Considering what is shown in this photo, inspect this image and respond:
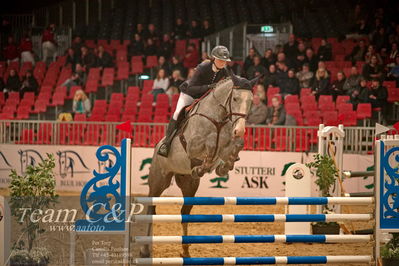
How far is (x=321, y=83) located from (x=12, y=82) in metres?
7.27

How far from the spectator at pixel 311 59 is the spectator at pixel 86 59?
5154mm

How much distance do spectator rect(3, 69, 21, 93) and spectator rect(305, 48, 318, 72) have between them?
264 inches

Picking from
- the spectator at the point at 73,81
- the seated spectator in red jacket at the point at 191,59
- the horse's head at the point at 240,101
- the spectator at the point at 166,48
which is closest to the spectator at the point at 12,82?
the spectator at the point at 73,81

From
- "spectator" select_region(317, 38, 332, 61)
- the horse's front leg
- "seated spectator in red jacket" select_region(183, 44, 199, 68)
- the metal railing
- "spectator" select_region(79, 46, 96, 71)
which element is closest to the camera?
the horse's front leg

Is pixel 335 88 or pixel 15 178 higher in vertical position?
pixel 335 88

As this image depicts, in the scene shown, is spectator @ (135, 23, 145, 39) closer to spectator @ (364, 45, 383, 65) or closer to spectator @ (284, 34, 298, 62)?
spectator @ (284, 34, 298, 62)

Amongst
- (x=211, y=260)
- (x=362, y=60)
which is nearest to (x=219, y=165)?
(x=211, y=260)

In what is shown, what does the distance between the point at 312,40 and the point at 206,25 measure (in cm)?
253

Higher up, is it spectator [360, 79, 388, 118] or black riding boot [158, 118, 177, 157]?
spectator [360, 79, 388, 118]

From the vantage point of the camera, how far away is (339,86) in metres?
12.3

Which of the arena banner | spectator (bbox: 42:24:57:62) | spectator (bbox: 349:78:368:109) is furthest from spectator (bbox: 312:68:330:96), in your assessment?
spectator (bbox: 42:24:57:62)

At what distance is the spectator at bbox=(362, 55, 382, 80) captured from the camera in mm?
12261

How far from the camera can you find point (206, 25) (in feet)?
51.2

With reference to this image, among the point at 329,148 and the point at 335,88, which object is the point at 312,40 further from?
the point at 329,148
